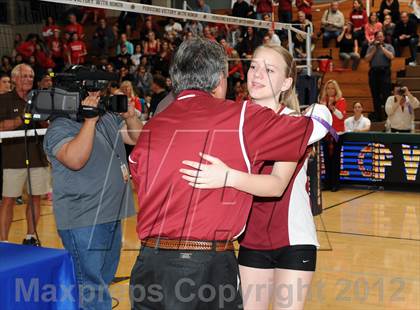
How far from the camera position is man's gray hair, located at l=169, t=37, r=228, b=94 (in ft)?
8.16

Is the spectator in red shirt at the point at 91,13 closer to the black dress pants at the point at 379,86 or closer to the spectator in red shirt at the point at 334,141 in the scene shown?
the black dress pants at the point at 379,86

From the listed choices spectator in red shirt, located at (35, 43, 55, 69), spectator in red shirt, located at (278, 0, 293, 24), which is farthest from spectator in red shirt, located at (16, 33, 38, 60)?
spectator in red shirt, located at (278, 0, 293, 24)

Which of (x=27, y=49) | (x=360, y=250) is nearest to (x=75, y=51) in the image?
(x=27, y=49)

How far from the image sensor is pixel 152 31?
63.7 ft

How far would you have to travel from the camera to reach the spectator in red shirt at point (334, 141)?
11484 millimetres

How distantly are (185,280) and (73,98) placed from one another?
4.38 feet

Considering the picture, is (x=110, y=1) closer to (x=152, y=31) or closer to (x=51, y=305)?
(x=51, y=305)

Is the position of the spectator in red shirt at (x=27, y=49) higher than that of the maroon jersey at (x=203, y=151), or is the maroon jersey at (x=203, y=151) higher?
the maroon jersey at (x=203, y=151)

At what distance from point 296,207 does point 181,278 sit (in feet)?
3.35

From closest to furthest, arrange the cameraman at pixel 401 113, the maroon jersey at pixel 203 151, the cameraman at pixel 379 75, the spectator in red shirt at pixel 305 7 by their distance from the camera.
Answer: the maroon jersey at pixel 203 151 < the cameraman at pixel 401 113 < the cameraman at pixel 379 75 < the spectator in red shirt at pixel 305 7

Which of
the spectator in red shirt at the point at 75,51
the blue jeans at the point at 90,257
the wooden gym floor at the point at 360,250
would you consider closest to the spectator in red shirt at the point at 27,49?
the spectator in red shirt at the point at 75,51

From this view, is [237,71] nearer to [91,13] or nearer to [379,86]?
[379,86]

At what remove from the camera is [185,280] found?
8.01 feet

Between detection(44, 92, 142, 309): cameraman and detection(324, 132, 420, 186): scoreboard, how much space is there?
825 cm
